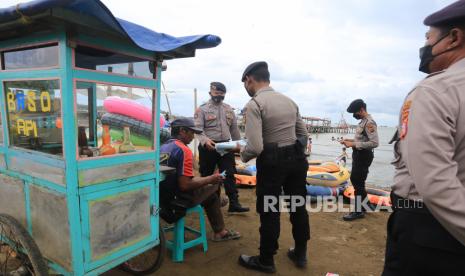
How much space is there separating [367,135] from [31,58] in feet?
14.4

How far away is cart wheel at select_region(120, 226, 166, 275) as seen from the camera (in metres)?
2.88

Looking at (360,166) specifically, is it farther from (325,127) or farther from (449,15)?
(325,127)

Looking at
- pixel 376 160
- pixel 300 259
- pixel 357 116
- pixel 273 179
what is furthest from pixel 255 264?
pixel 376 160

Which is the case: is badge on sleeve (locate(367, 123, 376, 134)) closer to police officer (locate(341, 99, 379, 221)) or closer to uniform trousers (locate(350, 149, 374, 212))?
police officer (locate(341, 99, 379, 221))

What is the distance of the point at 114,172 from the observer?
2.30m

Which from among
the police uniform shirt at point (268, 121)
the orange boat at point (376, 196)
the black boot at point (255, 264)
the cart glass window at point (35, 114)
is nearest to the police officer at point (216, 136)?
the black boot at point (255, 264)

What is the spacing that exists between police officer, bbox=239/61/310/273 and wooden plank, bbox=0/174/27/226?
6.47ft

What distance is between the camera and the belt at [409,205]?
121 centimetres

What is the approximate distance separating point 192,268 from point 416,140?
275cm

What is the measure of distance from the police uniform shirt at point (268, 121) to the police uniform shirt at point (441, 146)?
1.78 metres

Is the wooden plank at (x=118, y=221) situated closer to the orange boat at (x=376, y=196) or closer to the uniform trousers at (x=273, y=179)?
the uniform trousers at (x=273, y=179)

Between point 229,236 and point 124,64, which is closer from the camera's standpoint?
point 124,64

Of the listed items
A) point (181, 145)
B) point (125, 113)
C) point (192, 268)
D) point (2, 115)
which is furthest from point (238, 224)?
point (2, 115)

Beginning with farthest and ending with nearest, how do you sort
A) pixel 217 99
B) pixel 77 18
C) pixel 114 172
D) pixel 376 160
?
pixel 376 160 < pixel 217 99 < pixel 114 172 < pixel 77 18
